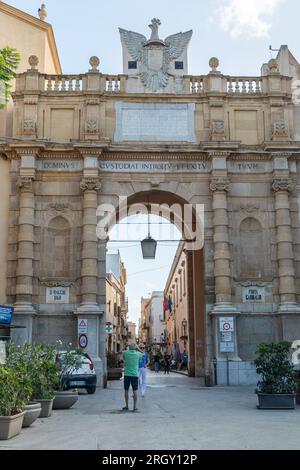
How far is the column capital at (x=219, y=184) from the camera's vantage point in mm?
24641

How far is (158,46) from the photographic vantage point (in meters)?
26.4

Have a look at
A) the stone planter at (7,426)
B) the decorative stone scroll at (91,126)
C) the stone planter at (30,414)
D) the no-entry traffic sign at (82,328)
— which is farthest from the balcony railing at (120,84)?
the stone planter at (7,426)

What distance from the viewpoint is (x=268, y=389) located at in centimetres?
1459

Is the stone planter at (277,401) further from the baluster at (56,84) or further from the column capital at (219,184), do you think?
the baluster at (56,84)

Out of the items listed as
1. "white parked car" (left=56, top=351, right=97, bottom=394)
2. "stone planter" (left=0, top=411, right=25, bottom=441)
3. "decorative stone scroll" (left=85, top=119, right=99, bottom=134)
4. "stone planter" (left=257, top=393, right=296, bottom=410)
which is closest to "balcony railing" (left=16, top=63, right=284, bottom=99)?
"decorative stone scroll" (left=85, top=119, right=99, bottom=134)

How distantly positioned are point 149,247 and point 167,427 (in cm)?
1286

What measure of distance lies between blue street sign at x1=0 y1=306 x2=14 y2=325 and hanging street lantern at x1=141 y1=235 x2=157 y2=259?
5629 mm

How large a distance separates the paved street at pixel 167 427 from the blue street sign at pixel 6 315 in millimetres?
4944

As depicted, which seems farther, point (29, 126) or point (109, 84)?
point (109, 84)

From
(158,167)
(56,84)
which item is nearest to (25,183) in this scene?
(56,84)

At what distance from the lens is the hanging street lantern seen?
23672 millimetres

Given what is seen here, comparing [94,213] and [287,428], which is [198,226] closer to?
[94,213]

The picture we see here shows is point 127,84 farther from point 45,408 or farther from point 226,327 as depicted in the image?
point 45,408
